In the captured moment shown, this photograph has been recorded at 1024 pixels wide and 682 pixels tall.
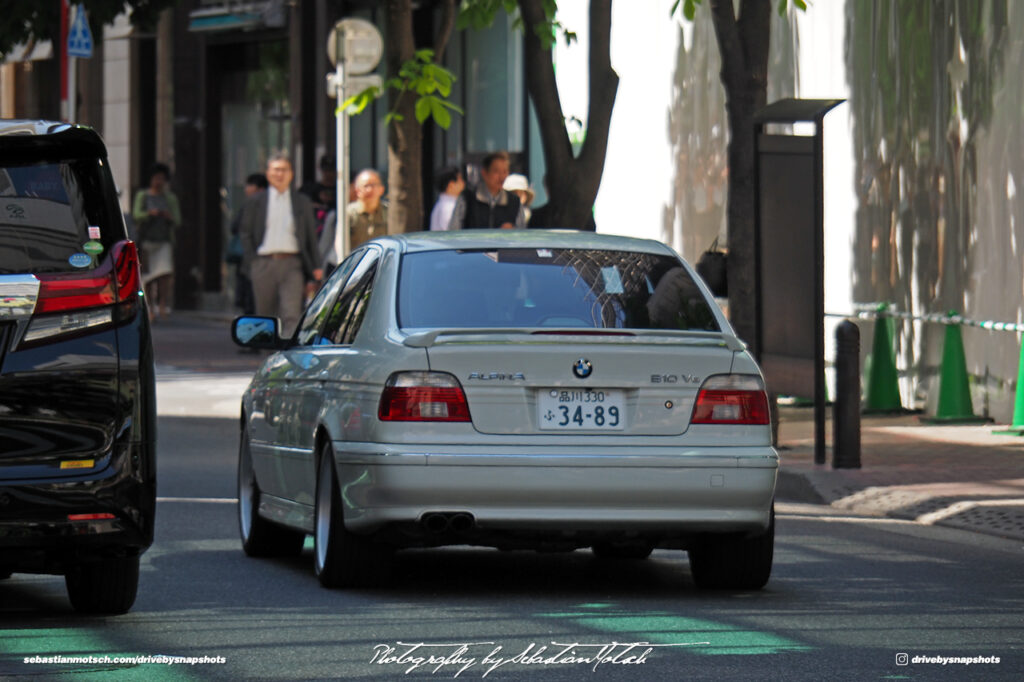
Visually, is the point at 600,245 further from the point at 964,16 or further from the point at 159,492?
the point at 964,16

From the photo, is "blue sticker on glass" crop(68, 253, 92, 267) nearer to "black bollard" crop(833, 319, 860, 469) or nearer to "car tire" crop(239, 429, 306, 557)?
"car tire" crop(239, 429, 306, 557)

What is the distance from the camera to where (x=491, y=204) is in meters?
17.6

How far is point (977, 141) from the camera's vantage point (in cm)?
1836

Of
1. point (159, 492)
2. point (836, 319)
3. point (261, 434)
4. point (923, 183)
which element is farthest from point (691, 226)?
point (261, 434)

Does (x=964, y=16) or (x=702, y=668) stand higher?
(x=964, y=16)

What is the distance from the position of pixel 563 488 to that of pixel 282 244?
14.0 metres

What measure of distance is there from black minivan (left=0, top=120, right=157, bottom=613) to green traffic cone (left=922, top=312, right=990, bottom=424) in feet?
35.2

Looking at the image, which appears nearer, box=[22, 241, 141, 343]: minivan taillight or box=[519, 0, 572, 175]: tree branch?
box=[22, 241, 141, 343]: minivan taillight

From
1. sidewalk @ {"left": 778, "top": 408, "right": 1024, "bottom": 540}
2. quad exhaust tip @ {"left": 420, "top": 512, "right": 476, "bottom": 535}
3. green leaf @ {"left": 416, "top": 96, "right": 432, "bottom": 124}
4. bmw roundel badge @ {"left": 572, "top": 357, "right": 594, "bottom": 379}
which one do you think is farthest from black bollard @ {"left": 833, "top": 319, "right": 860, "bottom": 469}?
quad exhaust tip @ {"left": 420, "top": 512, "right": 476, "bottom": 535}

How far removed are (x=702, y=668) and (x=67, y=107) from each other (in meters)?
20.0

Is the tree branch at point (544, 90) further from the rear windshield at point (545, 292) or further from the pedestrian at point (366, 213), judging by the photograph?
the rear windshield at point (545, 292)

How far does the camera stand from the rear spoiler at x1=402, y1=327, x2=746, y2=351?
8836 mm

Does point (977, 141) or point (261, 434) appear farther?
point (977, 141)

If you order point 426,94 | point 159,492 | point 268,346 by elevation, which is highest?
point 426,94
